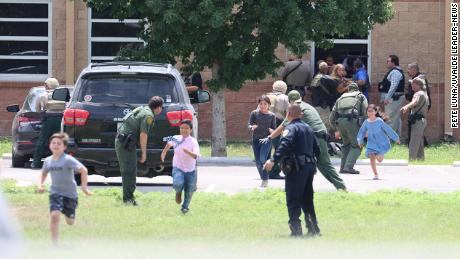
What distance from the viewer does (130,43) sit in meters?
30.3

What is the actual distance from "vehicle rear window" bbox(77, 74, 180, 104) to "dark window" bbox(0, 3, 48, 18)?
44.6 feet

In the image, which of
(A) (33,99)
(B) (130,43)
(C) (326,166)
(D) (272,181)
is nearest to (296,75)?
(B) (130,43)

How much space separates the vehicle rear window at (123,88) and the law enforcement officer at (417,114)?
751 centimetres

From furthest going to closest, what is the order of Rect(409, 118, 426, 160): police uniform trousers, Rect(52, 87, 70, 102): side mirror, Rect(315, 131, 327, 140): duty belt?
Rect(409, 118, 426, 160): police uniform trousers < Rect(52, 87, 70, 102): side mirror < Rect(315, 131, 327, 140): duty belt

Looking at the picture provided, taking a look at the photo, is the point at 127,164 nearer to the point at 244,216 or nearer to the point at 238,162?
the point at 244,216

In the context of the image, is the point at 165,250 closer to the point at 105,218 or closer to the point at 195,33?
the point at 105,218

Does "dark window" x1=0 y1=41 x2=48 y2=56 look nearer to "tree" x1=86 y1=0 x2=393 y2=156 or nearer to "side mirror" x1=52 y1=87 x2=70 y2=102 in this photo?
"tree" x1=86 y1=0 x2=393 y2=156

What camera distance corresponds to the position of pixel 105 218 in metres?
13.6

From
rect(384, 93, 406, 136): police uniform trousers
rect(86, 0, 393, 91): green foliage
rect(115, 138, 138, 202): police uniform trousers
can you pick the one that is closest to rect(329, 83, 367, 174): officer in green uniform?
rect(86, 0, 393, 91): green foliage

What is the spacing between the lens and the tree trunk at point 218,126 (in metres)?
24.6

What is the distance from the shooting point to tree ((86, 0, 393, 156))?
76.7 ft

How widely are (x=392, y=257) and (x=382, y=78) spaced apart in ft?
65.2

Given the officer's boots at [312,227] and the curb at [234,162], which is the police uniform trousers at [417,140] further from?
the officer's boots at [312,227]

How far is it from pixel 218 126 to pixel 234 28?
2029mm
